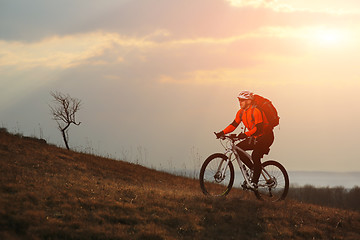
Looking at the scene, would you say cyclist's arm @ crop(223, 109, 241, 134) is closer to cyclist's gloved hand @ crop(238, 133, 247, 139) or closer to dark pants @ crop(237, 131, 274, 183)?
cyclist's gloved hand @ crop(238, 133, 247, 139)

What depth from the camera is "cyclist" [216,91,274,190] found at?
37.4 ft

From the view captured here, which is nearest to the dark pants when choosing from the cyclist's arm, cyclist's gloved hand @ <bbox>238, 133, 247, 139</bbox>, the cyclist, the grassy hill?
the cyclist

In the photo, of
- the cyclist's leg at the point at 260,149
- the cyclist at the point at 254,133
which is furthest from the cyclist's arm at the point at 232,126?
the cyclist's leg at the point at 260,149

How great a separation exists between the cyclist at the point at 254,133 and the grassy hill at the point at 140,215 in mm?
1122

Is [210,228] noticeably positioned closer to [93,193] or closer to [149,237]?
[149,237]

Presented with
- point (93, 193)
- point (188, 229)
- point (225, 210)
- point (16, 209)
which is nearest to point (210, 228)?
point (188, 229)

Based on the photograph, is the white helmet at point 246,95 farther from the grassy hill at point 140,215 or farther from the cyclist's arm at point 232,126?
the grassy hill at point 140,215

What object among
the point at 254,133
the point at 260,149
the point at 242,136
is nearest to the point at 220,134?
the point at 242,136

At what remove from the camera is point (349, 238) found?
10688 mm

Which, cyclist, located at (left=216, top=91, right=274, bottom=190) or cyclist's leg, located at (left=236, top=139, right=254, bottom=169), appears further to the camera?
cyclist's leg, located at (left=236, top=139, right=254, bottom=169)

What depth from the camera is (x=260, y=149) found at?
11609 mm

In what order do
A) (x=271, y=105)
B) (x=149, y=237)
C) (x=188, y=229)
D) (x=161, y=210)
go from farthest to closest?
(x=271, y=105) → (x=161, y=210) → (x=188, y=229) → (x=149, y=237)

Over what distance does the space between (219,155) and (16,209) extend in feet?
18.0

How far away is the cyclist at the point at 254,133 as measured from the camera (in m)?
11.4
